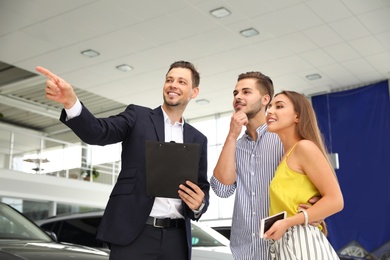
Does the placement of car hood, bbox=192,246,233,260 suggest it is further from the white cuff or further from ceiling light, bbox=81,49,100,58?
ceiling light, bbox=81,49,100,58

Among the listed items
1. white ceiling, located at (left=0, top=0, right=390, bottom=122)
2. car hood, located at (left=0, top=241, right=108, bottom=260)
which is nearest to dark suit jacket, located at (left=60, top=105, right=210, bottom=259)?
car hood, located at (left=0, top=241, right=108, bottom=260)

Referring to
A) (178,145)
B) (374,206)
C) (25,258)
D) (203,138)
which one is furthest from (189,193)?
(374,206)

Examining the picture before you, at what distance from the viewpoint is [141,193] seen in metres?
2.52

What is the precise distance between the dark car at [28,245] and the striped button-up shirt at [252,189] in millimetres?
1388

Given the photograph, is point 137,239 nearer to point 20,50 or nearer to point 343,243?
point 20,50

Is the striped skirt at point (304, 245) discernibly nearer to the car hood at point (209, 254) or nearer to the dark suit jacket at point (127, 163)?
the dark suit jacket at point (127, 163)

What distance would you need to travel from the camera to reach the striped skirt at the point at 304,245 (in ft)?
6.77

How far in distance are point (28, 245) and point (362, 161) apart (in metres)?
10.6

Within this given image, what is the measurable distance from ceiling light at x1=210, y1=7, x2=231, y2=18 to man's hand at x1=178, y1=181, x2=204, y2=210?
6.91m

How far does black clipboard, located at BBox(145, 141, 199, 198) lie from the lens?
240 centimetres

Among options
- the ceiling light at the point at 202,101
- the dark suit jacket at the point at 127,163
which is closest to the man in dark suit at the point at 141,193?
the dark suit jacket at the point at 127,163

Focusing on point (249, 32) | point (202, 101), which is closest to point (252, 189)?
point (249, 32)

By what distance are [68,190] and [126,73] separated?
4.17m

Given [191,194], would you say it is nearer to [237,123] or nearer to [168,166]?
[168,166]
